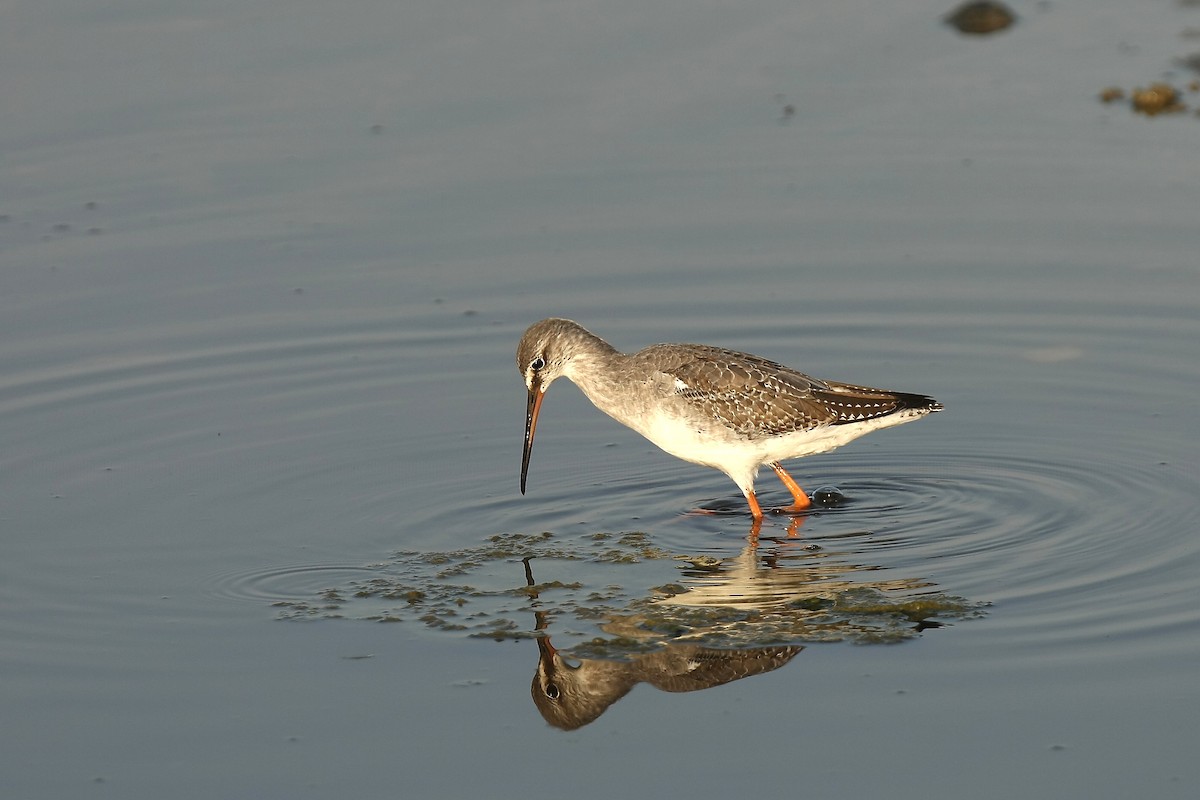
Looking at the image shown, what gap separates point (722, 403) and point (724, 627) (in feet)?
6.75

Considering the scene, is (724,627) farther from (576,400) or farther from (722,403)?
(576,400)

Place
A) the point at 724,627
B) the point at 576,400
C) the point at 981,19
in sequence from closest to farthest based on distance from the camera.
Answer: the point at 724,627 → the point at 576,400 → the point at 981,19

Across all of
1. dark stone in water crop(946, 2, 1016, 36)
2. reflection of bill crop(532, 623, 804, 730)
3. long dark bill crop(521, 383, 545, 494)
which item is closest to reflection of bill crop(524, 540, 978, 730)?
reflection of bill crop(532, 623, 804, 730)

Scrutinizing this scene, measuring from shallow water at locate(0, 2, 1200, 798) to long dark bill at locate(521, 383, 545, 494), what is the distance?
1.03 ft

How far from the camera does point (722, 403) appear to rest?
1041 cm

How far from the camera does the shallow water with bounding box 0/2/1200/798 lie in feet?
25.0

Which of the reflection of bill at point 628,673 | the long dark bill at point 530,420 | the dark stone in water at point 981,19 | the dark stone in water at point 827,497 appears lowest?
the reflection of bill at point 628,673

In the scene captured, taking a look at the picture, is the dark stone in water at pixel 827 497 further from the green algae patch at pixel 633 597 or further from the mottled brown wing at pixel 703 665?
the mottled brown wing at pixel 703 665

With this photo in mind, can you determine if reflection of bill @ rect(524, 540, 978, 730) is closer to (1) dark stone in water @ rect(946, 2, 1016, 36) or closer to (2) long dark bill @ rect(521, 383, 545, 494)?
(2) long dark bill @ rect(521, 383, 545, 494)

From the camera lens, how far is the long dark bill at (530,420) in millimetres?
10461

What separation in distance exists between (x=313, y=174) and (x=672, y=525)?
6479mm

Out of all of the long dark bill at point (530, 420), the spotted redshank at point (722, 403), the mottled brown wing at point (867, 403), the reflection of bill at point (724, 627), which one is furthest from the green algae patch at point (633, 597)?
the mottled brown wing at point (867, 403)

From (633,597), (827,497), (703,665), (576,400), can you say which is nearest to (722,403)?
(827,497)

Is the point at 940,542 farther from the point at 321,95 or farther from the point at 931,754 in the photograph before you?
the point at 321,95
